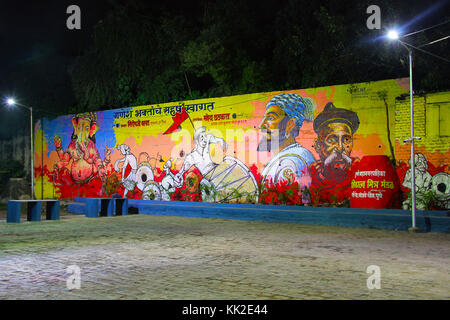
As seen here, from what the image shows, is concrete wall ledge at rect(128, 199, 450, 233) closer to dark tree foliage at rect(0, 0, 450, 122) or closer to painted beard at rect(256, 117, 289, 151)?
painted beard at rect(256, 117, 289, 151)

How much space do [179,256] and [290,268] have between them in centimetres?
243

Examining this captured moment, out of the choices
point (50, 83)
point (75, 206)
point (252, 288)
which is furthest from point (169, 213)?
point (50, 83)

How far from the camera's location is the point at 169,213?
63.1 feet

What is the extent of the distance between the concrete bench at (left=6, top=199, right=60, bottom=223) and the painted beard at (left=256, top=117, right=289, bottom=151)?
8.30 meters

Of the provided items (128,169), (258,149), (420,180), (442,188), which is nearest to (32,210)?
(128,169)

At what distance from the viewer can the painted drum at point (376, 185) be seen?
1460 centimetres

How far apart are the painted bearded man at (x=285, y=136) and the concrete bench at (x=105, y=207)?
236 inches

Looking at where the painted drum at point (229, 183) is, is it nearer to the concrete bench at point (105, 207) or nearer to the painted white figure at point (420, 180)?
the concrete bench at point (105, 207)

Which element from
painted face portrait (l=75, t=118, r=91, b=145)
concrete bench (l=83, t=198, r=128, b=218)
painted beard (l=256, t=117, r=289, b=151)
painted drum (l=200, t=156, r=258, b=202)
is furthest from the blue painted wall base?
painted face portrait (l=75, t=118, r=91, b=145)

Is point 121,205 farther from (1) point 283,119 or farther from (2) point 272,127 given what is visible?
(1) point 283,119

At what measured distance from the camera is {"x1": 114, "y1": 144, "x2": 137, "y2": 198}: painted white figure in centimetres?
2355

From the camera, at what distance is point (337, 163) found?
1738 cm

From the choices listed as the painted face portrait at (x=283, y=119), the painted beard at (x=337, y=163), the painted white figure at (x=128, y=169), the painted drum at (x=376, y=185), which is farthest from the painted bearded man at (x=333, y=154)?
the painted white figure at (x=128, y=169)
